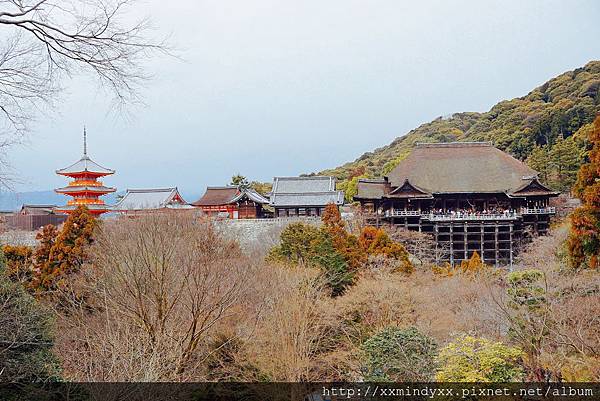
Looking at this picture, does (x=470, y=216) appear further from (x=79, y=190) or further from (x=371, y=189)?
(x=79, y=190)

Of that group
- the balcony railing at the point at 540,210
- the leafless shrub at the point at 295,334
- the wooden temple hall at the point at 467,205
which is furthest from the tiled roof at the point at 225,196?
the leafless shrub at the point at 295,334

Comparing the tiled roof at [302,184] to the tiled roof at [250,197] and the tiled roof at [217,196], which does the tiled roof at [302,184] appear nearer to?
the tiled roof at [250,197]

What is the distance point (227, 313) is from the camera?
31.6 feet

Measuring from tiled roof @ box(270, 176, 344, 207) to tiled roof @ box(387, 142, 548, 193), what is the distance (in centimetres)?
292

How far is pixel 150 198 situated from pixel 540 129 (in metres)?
27.7

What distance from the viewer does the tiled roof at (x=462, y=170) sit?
24433 millimetres

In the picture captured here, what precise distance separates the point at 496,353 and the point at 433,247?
1633 centimetres

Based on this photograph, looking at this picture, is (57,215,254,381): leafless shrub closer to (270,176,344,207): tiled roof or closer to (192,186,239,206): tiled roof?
(270,176,344,207): tiled roof

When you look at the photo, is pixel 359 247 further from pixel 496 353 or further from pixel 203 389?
pixel 496 353

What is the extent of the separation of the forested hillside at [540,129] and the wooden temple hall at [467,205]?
19.5 ft

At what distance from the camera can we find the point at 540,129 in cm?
3834

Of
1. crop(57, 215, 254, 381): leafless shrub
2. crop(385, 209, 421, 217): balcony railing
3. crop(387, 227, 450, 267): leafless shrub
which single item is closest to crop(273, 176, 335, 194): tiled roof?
crop(385, 209, 421, 217): balcony railing

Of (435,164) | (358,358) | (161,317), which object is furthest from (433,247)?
(161,317)

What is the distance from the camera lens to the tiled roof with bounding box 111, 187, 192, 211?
2512cm
